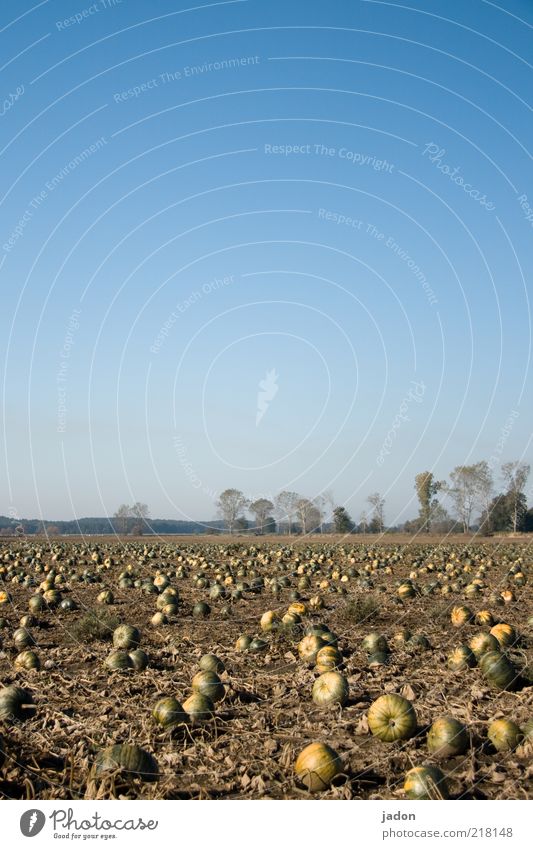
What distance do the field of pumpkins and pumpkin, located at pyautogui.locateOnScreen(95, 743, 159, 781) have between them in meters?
0.02

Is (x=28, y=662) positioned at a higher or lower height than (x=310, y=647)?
lower

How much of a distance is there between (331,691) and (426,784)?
353 cm

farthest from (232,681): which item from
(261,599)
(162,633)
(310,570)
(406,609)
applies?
(310,570)

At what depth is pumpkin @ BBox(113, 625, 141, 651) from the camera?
51.7 feet

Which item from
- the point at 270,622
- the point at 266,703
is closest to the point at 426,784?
the point at 266,703

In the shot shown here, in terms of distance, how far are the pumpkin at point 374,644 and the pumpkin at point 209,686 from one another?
4528mm

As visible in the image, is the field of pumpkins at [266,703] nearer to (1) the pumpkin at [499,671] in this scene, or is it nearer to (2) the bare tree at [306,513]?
(1) the pumpkin at [499,671]

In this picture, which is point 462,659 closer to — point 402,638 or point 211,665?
point 402,638

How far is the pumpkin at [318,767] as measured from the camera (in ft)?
25.6

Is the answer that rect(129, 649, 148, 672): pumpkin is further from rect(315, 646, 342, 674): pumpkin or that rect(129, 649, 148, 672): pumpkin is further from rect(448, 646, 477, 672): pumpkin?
rect(448, 646, 477, 672): pumpkin

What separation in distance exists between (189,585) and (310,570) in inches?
287

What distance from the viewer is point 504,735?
891 cm
